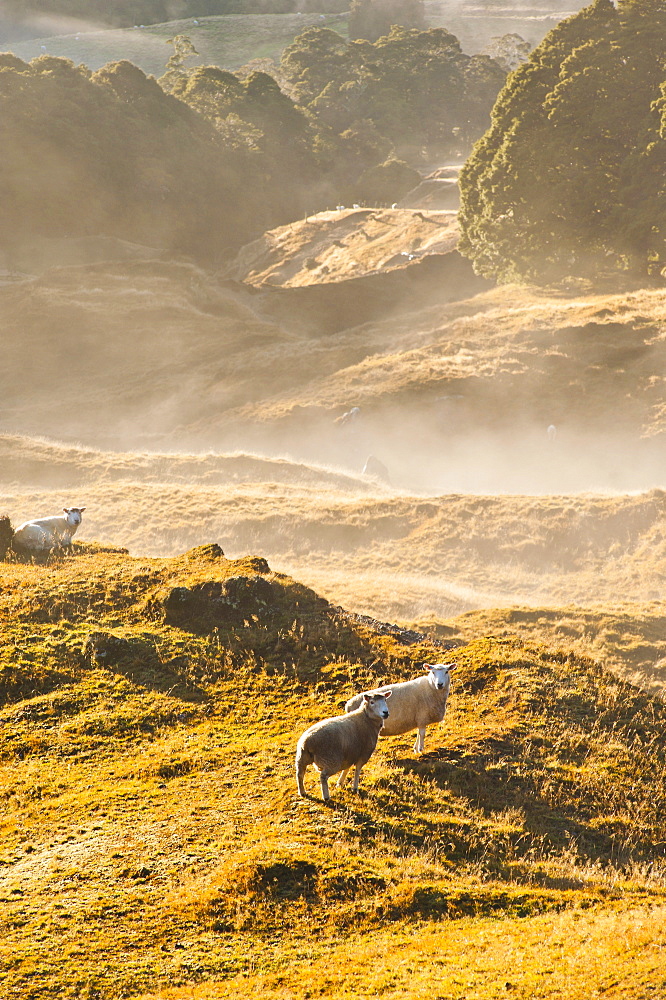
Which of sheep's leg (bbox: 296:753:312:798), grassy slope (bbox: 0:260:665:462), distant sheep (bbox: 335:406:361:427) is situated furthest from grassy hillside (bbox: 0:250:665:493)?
sheep's leg (bbox: 296:753:312:798)

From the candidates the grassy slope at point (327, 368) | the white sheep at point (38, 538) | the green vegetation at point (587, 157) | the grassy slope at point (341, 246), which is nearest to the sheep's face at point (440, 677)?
the white sheep at point (38, 538)

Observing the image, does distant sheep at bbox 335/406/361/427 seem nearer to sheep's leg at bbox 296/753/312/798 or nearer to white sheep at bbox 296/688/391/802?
white sheep at bbox 296/688/391/802

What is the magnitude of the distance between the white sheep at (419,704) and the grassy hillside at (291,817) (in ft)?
1.32

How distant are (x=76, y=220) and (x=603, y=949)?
3939 inches

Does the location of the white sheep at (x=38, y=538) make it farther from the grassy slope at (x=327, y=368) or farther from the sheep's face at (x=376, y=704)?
the grassy slope at (x=327, y=368)

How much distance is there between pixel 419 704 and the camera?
11.7m

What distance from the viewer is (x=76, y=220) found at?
94.9 m

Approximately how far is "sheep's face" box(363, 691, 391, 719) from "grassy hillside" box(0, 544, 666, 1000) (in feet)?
3.21

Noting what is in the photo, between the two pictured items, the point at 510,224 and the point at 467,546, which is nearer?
the point at 467,546

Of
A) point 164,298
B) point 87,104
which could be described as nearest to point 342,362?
point 164,298

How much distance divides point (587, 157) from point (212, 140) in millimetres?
64750

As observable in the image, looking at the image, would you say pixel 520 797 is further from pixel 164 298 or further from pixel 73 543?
pixel 164 298

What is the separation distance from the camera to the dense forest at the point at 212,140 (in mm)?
95188

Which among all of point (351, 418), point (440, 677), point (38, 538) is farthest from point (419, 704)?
point (351, 418)
